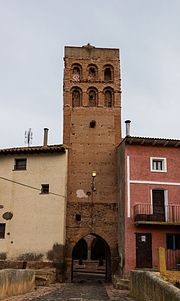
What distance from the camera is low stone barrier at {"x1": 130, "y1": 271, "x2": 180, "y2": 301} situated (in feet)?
27.8

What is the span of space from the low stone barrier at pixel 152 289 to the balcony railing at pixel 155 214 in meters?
6.63

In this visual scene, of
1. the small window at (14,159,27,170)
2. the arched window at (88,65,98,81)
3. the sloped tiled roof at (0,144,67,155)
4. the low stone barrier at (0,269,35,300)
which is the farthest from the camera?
the arched window at (88,65,98,81)

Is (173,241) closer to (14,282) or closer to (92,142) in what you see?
(92,142)

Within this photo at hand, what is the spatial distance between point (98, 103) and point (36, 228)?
11.4m

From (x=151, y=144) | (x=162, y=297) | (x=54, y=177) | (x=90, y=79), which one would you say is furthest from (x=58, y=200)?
(x=162, y=297)

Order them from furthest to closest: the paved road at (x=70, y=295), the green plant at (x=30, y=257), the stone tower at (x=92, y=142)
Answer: the stone tower at (x=92, y=142), the green plant at (x=30, y=257), the paved road at (x=70, y=295)

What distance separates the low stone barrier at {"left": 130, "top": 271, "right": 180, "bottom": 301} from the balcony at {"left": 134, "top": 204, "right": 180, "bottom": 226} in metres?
6.44

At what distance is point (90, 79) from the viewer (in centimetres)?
3162

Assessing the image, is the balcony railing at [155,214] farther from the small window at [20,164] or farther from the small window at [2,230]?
the small window at [2,230]

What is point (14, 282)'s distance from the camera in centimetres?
1504

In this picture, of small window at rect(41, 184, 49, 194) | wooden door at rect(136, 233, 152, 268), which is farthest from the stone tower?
wooden door at rect(136, 233, 152, 268)

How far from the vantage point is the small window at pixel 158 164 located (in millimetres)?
25219

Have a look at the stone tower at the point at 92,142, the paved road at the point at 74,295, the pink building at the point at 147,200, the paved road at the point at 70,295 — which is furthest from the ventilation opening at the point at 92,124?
the paved road at the point at 70,295

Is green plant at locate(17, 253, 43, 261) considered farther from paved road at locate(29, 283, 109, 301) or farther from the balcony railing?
the balcony railing
